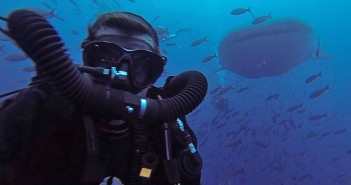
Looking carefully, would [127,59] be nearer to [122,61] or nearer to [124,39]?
[122,61]

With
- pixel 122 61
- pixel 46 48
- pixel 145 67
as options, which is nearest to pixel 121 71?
pixel 122 61

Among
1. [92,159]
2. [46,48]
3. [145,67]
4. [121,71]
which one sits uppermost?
[46,48]

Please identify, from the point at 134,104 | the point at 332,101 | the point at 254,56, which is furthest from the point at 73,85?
the point at 332,101

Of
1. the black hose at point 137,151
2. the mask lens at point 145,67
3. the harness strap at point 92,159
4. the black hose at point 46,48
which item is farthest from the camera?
the mask lens at point 145,67

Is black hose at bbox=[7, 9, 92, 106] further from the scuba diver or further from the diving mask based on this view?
the diving mask

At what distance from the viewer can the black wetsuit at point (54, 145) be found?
141 cm

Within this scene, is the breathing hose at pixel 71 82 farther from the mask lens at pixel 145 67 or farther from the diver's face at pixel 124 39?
the diver's face at pixel 124 39

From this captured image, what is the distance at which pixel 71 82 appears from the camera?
4.75 ft

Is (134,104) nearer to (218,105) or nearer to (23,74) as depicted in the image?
(218,105)

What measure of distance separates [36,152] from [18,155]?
0.57 feet

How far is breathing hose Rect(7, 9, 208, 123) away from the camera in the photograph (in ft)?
4.54

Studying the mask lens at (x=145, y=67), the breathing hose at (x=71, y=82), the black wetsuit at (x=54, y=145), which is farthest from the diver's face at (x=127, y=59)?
the black wetsuit at (x=54, y=145)

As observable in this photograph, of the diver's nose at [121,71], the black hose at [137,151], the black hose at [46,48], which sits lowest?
the black hose at [137,151]

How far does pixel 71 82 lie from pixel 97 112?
0.26m
